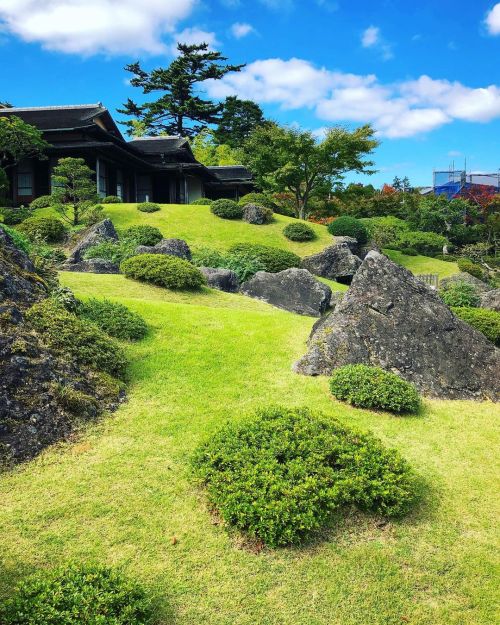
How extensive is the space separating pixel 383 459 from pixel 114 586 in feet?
10.2

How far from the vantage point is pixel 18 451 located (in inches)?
224

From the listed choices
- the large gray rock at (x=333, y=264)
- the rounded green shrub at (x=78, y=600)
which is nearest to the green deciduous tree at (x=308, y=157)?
the large gray rock at (x=333, y=264)

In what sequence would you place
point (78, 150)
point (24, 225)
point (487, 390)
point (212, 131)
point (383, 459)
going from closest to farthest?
point (383, 459)
point (487, 390)
point (24, 225)
point (78, 150)
point (212, 131)

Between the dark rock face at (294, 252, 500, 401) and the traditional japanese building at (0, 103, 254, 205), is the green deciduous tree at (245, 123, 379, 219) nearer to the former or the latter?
the traditional japanese building at (0, 103, 254, 205)

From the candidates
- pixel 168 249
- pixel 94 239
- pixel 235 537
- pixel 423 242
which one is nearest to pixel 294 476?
pixel 235 537

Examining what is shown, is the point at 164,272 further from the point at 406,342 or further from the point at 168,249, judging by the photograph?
the point at 406,342

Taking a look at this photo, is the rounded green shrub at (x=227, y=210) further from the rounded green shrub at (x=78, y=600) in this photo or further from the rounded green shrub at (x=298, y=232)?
the rounded green shrub at (x=78, y=600)

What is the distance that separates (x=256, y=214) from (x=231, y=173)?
734 inches

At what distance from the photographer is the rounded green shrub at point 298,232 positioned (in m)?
29.9

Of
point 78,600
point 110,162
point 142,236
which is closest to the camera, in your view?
point 78,600

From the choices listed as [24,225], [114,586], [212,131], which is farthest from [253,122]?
[114,586]

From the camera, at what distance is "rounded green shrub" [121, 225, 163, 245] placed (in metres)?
24.1

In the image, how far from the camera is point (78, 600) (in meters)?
3.54

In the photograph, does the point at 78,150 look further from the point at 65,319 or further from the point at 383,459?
the point at 383,459
